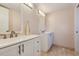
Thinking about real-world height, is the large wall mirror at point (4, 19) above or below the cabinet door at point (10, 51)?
above

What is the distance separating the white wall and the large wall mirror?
0.60 meters

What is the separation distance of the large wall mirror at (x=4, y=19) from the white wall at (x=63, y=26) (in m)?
0.60

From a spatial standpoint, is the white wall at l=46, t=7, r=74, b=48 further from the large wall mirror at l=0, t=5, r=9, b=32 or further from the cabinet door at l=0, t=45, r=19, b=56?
the cabinet door at l=0, t=45, r=19, b=56

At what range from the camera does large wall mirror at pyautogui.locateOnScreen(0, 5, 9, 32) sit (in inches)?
56.9

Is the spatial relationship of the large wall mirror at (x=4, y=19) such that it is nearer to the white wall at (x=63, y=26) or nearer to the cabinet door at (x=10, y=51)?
the cabinet door at (x=10, y=51)

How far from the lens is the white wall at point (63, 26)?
1.64 metres

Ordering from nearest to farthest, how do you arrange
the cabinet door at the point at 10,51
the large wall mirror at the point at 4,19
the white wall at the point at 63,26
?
the cabinet door at the point at 10,51
the large wall mirror at the point at 4,19
the white wall at the point at 63,26

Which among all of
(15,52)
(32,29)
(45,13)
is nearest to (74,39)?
(45,13)

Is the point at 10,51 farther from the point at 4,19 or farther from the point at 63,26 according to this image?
the point at 63,26

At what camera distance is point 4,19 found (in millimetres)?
1518

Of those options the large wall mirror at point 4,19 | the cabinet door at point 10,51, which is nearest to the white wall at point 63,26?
the large wall mirror at point 4,19

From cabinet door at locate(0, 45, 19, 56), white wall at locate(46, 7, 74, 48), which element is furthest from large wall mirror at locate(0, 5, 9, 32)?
white wall at locate(46, 7, 74, 48)

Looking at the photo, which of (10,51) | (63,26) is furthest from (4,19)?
(63,26)

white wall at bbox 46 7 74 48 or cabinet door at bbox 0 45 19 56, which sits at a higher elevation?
white wall at bbox 46 7 74 48
